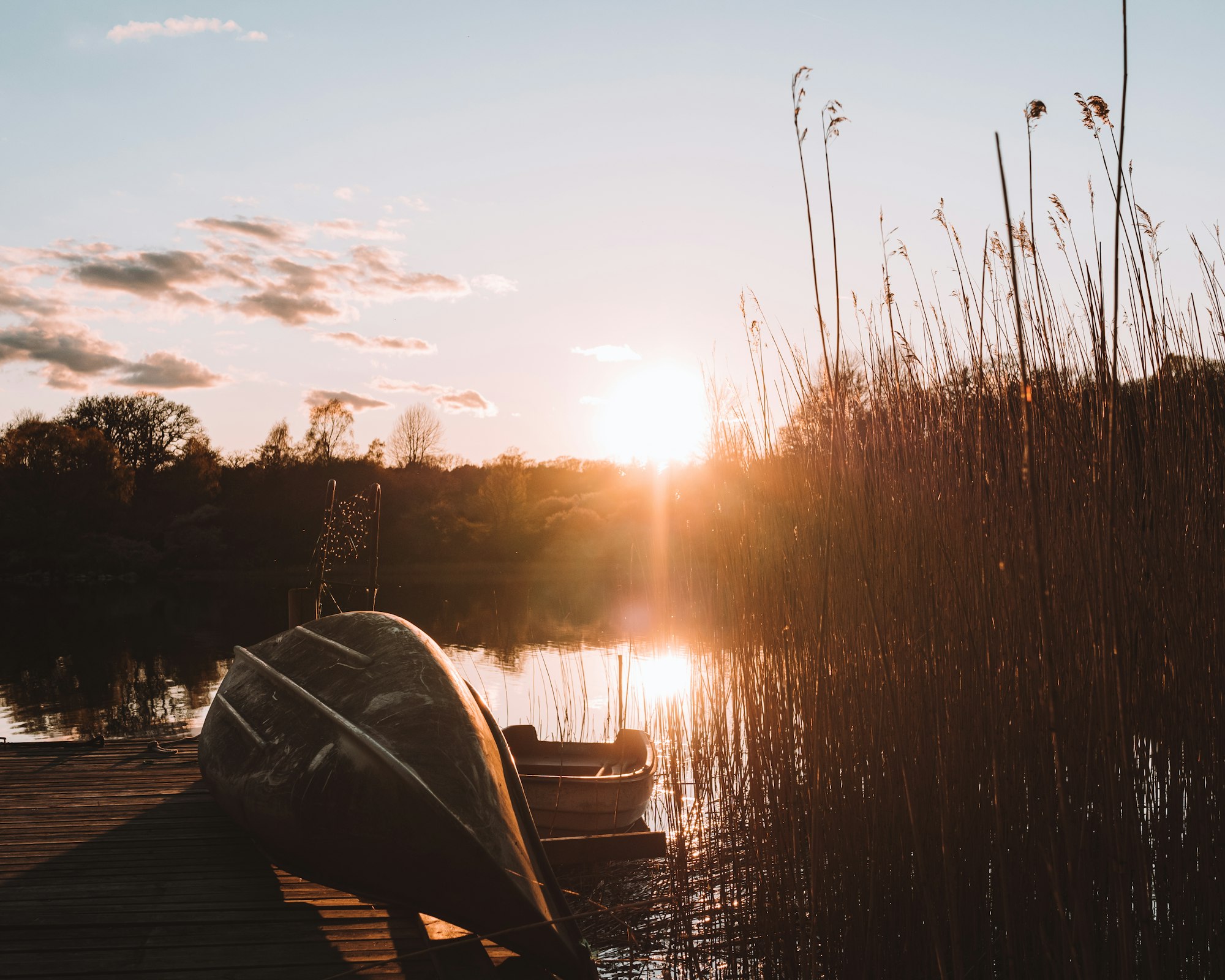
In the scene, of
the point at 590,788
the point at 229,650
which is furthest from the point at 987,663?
the point at 229,650

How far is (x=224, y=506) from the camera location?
3569cm

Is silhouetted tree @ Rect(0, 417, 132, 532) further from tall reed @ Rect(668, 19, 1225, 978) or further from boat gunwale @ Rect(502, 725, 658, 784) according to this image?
tall reed @ Rect(668, 19, 1225, 978)

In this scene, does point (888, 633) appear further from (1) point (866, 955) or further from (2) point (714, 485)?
(2) point (714, 485)

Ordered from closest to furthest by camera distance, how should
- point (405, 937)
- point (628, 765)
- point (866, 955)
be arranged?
point (866, 955) < point (405, 937) < point (628, 765)

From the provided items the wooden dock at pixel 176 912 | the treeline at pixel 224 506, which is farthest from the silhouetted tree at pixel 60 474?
the wooden dock at pixel 176 912

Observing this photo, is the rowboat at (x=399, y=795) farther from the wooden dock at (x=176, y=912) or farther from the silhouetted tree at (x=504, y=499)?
the silhouetted tree at (x=504, y=499)

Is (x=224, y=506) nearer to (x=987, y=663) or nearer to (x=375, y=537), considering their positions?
(x=375, y=537)

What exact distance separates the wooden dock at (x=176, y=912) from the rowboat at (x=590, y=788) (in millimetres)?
1976

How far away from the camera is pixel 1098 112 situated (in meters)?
2.05

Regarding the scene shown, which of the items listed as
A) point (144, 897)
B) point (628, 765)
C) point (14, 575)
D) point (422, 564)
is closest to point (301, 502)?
point (422, 564)

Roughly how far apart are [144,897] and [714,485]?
2.72 meters

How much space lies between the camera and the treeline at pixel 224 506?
107 feet

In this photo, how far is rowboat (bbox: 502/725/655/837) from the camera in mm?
5473

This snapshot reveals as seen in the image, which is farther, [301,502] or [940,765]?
[301,502]
